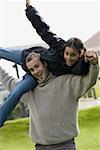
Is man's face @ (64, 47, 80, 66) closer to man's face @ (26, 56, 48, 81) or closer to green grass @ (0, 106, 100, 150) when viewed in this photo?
man's face @ (26, 56, 48, 81)

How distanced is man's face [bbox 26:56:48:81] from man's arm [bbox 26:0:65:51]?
0.08m

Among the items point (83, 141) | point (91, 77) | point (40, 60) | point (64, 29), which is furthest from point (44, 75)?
point (64, 29)

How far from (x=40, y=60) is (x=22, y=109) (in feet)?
6.90

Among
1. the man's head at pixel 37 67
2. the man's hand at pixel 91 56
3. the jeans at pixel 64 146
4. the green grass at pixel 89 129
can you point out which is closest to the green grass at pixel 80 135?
the green grass at pixel 89 129

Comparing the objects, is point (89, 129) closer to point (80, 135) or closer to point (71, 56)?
point (80, 135)

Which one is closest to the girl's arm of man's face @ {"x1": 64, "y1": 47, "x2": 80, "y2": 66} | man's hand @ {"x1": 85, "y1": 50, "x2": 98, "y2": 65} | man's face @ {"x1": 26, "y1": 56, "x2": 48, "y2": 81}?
man's face @ {"x1": 26, "y1": 56, "x2": 48, "y2": 81}

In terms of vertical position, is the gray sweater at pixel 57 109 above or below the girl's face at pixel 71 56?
below

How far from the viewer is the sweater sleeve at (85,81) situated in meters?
1.17

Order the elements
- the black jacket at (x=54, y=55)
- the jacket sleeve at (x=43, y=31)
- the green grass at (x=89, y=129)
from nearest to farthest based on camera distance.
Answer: the black jacket at (x=54, y=55), the jacket sleeve at (x=43, y=31), the green grass at (x=89, y=129)

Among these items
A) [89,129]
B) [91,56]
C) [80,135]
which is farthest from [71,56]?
[89,129]

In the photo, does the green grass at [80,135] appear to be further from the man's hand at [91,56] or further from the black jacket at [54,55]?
the man's hand at [91,56]

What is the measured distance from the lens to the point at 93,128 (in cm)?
330

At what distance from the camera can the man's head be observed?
51.8 inches

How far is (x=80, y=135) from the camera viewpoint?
303 cm
